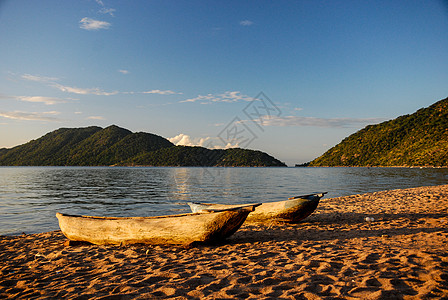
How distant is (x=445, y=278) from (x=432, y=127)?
11938 cm

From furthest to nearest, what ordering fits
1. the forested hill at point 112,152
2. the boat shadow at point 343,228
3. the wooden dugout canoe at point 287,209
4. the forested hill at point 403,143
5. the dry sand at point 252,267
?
1. the forested hill at point 112,152
2. the forested hill at point 403,143
3. the wooden dugout canoe at point 287,209
4. the boat shadow at point 343,228
5. the dry sand at point 252,267

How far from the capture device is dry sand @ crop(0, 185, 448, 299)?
166 inches

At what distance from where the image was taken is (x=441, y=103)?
359ft

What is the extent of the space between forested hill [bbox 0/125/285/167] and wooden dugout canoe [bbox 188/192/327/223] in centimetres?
13743

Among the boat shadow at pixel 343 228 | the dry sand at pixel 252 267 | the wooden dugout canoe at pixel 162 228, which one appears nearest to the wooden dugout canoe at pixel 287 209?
the boat shadow at pixel 343 228

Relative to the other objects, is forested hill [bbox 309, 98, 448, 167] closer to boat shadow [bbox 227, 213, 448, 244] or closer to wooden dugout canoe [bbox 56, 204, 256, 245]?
boat shadow [bbox 227, 213, 448, 244]

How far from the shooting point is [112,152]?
486ft

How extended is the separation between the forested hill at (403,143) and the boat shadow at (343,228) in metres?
95.0

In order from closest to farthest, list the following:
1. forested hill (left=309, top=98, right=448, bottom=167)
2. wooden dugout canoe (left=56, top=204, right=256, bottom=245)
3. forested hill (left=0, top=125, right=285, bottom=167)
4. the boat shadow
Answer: wooden dugout canoe (left=56, top=204, right=256, bottom=245)
the boat shadow
forested hill (left=309, top=98, right=448, bottom=167)
forested hill (left=0, top=125, right=285, bottom=167)

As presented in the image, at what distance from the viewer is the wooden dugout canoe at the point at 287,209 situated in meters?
9.84

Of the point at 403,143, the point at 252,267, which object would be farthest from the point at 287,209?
the point at 403,143

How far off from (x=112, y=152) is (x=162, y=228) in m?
154

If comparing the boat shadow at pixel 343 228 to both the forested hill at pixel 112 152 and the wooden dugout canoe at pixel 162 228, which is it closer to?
the wooden dugout canoe at pixel 162 228

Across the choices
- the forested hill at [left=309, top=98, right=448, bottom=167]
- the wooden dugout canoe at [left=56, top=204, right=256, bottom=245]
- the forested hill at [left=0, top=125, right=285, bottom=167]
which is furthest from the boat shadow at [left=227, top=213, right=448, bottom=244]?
the forested hill at [left=0, top=125, right=285, bottom=167]
